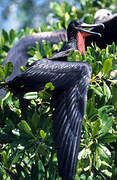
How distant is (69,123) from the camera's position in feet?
7.55

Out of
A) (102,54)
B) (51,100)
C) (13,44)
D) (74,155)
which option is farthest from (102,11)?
(74,155)

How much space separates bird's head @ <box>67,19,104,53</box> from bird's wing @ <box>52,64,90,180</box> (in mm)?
1319

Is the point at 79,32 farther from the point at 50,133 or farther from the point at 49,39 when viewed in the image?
the point at 50,133

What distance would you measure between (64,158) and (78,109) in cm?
34

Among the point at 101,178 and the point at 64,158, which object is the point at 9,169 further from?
the point at 101,178

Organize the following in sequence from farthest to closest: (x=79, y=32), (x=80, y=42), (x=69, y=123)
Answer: (x=79, y=32)
(x=80, y=42)
(x=69, y=123)

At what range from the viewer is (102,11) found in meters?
4.59

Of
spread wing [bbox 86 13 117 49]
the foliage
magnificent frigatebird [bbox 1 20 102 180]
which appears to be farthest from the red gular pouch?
the foliage

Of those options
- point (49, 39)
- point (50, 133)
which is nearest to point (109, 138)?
point (50, 133)

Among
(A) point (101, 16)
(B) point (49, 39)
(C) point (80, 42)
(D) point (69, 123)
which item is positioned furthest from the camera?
(A) point (101, 16)

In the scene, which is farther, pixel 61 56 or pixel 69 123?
pixel 61 56

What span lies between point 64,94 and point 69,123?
22 centimetres

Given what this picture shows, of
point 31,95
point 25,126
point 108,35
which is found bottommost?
point 108,35

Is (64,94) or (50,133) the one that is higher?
(64,94)
